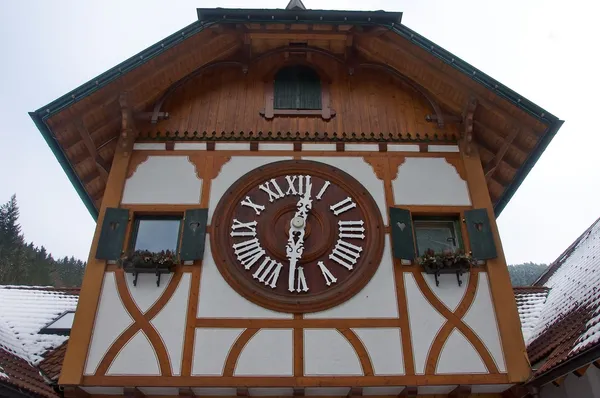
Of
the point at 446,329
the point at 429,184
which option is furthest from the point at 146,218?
the point at 446,329

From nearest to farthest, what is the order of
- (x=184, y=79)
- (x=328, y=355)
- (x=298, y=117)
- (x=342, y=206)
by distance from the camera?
(x=328, y=355)
(x=342, y=206)
(x=298, y=117)
(x=184, y=79)

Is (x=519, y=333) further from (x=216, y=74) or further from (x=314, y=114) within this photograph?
(x=216, y=74)

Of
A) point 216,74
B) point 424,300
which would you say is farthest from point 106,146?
point 424,300

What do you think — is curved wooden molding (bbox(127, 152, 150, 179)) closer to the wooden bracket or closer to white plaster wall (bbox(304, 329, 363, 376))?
white plaster wall (bbox(304, 329, 363, 376))

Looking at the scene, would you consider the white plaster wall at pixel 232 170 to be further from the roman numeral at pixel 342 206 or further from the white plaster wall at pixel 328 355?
the white plaster wall at pixel 328 355

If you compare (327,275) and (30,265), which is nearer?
(327,275)

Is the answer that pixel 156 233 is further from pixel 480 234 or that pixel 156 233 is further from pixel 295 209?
pixel 480 234

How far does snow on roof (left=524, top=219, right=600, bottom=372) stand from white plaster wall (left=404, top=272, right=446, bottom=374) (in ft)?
4.44

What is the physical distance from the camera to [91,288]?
23.9ft

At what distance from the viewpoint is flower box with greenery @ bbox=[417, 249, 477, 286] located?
7.29 metres

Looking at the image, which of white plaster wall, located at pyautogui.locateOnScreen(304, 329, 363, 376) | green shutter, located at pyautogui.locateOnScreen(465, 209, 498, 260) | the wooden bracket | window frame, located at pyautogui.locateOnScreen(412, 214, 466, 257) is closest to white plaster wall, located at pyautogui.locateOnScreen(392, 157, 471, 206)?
window frame, located at pyautogui.locateOnScreen(412, 214, 466, 257)

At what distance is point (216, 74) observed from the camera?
9477mm

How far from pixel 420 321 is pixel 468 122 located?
332 centimetres

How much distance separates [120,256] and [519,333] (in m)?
5.47
